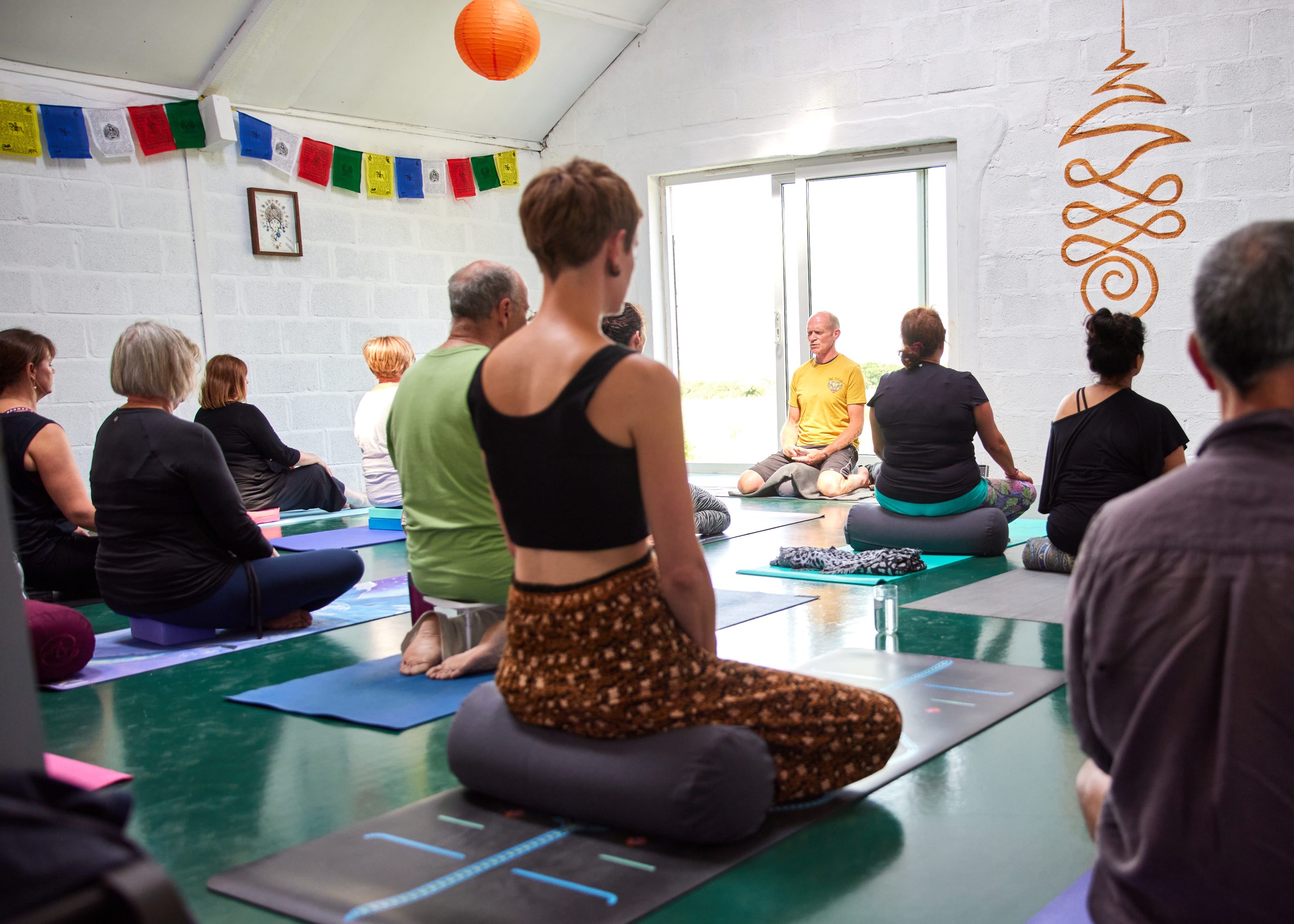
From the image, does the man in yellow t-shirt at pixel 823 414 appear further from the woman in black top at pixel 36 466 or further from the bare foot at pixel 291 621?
the woman in black top at pixel 36 466

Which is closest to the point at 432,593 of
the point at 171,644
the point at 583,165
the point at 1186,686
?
the point at 171,644

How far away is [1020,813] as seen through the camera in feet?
6.64

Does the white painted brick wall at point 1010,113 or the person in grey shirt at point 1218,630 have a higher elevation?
the white painted brick wall at point 1010,113

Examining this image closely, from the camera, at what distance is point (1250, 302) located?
103cm

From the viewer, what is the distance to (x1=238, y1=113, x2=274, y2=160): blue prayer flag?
6473mm

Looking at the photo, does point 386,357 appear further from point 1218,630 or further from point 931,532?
point 1218,630

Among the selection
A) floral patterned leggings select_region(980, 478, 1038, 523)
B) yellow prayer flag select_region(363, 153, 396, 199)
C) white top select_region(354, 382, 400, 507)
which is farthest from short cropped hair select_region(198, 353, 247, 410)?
floral patterned leggings select_region(980, 478, 1038, 523)

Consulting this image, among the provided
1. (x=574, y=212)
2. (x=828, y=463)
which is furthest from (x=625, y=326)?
(x=828, y=463)

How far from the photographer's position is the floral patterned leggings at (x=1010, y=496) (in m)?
4.89

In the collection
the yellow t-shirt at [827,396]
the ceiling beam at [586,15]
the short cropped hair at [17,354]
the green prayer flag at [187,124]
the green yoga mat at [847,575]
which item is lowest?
the green yoga mat at [847,575]

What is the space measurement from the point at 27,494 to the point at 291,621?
109 centimetres

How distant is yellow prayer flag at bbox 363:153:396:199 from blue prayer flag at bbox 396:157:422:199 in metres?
0.04

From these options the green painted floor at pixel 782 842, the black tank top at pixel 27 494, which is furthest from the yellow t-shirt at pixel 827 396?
the black tank top at pixel 27 494

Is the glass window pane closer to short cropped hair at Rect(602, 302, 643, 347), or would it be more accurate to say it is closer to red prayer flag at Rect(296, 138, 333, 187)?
red prayer flag at Rect(296, 138, 333, 187)
